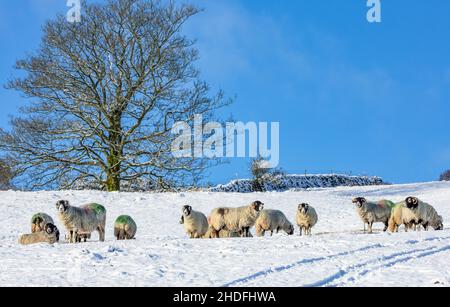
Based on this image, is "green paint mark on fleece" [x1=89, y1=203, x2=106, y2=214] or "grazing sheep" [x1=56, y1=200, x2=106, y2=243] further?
"green paint mark on fleece" [x1=89, y1=203, x2=106, y2=214]

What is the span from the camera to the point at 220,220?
15633mm

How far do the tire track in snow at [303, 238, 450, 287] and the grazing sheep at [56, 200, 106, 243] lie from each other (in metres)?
6.71

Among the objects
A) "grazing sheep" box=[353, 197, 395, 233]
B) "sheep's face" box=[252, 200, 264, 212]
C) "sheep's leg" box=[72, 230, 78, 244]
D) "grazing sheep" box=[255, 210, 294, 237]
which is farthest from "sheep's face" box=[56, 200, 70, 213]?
"grazing sheep" box=[353, 197, 395, 233]

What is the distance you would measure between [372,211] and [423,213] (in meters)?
1.24

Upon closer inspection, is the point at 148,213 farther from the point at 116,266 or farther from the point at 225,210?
the point at 116,266

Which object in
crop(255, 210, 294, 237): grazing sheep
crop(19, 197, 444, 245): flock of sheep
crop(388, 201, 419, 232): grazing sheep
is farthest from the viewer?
crop(388, 201, 419, 232): grazing sheep

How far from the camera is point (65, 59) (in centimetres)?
2753

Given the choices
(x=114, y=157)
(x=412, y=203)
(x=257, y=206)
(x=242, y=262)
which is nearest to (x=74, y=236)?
(x=257, y=206)

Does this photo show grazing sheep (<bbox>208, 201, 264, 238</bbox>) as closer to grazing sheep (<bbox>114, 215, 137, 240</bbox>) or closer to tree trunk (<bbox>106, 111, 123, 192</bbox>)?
grazing sheep (<bbox>114, 215, 137, 240</bbox>)

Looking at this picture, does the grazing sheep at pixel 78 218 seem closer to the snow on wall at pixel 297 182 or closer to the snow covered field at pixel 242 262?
the snow covered field at pixel 242 262

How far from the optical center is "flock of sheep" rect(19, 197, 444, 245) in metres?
14.1
